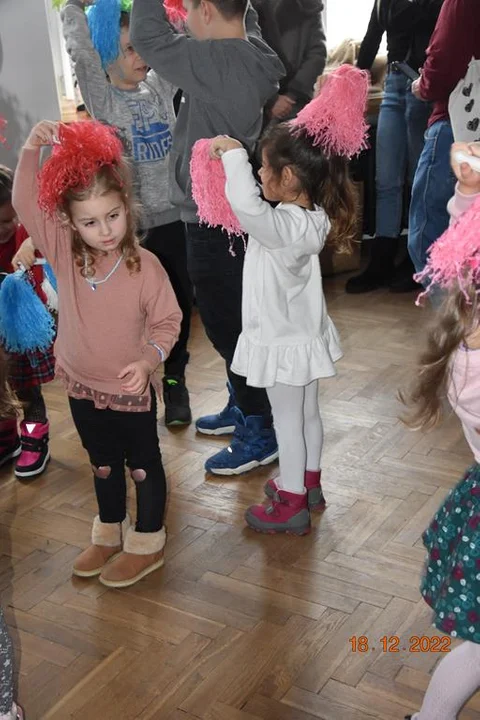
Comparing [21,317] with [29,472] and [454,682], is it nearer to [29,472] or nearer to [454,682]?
[29,472]

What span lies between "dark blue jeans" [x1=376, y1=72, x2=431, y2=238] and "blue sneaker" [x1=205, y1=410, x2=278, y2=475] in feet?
6.15

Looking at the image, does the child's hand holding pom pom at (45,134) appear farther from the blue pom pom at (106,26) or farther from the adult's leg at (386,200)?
the adult's leg at (386,200)

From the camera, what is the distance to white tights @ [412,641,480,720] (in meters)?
1.35

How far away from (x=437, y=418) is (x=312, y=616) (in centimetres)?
66

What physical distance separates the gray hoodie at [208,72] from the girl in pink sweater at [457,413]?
0.91 meters

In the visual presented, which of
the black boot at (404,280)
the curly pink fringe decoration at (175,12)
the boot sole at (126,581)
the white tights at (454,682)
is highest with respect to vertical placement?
the curly pink fringe decoration at (175,12)

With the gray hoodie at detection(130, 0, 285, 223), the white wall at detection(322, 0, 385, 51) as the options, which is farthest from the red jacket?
the white wall at detection(322, 0, 385, 51)

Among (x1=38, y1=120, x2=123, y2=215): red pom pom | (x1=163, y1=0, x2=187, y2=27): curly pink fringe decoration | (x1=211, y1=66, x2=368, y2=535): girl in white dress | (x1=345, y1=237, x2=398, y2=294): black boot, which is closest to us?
(x1=38, y1=120, x2=123, y2=215): red pom pom

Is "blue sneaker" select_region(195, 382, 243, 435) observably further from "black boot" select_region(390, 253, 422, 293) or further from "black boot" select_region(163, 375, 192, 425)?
"black boot" select_region(390, 253, 422, 293)

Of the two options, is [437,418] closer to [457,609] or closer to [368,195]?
[457,609]

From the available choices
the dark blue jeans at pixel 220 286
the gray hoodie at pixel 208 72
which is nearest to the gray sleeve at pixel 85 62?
the gray hoodie at pixel 208 72

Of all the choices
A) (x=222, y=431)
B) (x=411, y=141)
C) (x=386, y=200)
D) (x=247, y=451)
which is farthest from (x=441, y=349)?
(x=386, y=200)

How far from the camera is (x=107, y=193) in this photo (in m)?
1.79

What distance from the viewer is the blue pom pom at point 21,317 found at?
87.4 inches
